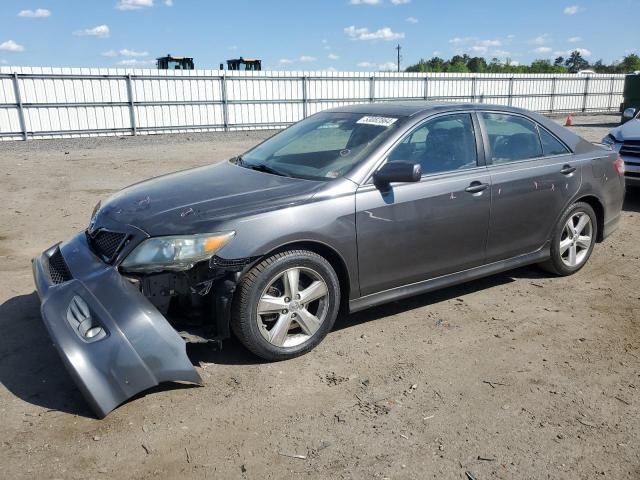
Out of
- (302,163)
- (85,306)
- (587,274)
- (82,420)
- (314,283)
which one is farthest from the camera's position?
(587,274)

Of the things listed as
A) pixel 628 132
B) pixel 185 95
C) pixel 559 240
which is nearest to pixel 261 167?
pixel 559 240

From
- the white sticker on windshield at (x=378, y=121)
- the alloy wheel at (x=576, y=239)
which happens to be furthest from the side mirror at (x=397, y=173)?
the alloy wheel at (x=576, y=239)

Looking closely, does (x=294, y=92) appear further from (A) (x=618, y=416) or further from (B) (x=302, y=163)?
(A) (x=618, y=416)

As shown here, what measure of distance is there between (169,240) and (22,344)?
1.49 meters

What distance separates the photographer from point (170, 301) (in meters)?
3.39

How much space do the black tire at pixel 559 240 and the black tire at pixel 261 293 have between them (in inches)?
95.6

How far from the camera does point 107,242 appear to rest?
3668mm

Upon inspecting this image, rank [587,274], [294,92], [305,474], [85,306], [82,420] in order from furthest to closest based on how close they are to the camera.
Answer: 1. [294,92]
2. [587,274]
3. [85,306]
4. [82,420]
5. [305,474]

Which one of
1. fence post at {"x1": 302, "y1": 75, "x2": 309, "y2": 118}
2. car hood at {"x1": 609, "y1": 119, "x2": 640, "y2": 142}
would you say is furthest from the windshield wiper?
fence post at {"x1": 302, "y1": 75, "x2": 309, "y2": 118}

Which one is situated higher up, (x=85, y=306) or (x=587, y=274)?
(x=85, y=306)

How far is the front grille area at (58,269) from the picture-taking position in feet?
11.8

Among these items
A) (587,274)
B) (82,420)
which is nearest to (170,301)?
(82,420)

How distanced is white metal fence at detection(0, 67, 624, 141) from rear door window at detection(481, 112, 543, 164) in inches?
747

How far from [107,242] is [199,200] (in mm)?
665
